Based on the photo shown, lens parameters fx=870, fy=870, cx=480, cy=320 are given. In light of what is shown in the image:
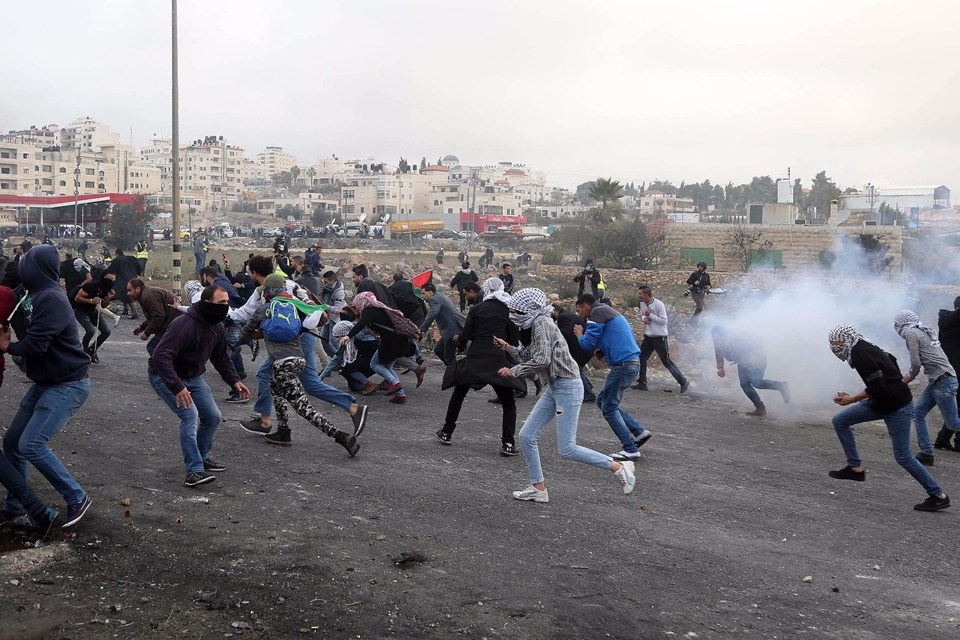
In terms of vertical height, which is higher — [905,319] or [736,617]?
[905,319]

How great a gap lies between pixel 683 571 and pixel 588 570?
25.8 inches

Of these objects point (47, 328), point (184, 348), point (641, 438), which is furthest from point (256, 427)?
point (641, 438)

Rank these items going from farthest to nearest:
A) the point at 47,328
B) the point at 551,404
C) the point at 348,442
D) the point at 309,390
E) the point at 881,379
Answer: the point at 309,390 < the point at 348,442 < the point at 881,379 < the point at 551,404 < the point at 47,328

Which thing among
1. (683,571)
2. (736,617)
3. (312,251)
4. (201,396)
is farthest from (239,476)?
(312,251)

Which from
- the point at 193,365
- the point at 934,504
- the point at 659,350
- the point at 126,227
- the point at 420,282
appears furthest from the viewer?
the point at 126,227

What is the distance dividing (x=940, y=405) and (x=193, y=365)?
772 cm

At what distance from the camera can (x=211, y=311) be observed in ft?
22.5

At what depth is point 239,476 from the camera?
24.2 ft

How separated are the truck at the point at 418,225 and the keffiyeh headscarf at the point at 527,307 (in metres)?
78.2

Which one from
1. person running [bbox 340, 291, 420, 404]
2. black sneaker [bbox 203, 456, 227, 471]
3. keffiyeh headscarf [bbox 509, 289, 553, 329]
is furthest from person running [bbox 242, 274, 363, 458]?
person running [bbox 340, 291, 420, 404]

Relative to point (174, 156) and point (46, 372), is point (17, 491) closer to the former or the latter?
point (46, 372)

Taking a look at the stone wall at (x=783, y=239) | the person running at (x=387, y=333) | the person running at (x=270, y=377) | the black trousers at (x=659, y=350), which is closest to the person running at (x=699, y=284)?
the black trousers at (x=659, y=350)

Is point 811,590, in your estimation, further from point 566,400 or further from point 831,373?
point 831,373

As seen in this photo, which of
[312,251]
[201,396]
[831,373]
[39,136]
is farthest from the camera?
[39,136]
